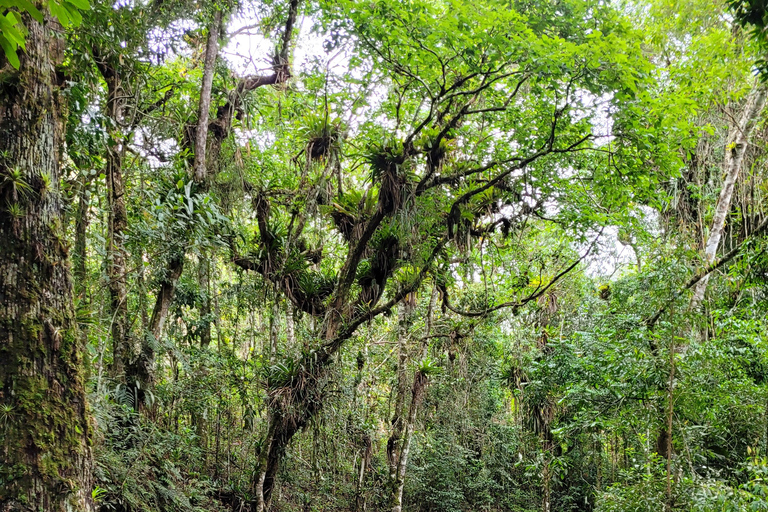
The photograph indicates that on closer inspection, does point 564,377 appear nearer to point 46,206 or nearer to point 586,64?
point 586,64

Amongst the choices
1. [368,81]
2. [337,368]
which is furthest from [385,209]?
[337,368]

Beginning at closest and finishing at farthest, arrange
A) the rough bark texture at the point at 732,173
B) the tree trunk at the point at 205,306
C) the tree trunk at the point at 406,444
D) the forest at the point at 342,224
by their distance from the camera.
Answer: the forest at the point at 342,224 → the rough bark texture at the point at 732,173 → the tree trunk at the point at 205,306 → the tree trunk at the point at 406,444

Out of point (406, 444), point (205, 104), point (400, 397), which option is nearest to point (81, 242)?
point (205, 104)

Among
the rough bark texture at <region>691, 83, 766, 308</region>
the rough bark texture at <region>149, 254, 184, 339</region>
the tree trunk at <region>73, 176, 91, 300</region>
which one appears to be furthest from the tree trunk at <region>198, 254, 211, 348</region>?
the rough bark texture at <region>691, 83, 766, 308</region>

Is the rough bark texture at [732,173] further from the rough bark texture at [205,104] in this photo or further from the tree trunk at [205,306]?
the tree trunk at [205,306]

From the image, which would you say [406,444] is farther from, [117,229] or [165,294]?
[117,229]

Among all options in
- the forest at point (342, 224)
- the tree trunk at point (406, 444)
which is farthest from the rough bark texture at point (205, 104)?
the tree trunk at point (406, 444)

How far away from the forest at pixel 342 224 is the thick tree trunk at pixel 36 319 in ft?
0.03

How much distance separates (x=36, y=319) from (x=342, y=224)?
3.77 m

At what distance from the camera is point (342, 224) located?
572cm

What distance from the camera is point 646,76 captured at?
3.99 metres

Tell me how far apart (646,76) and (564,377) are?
4735 millimetres

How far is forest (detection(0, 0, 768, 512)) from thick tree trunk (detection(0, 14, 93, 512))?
10mm

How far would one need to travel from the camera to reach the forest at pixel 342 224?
2.31 metres
